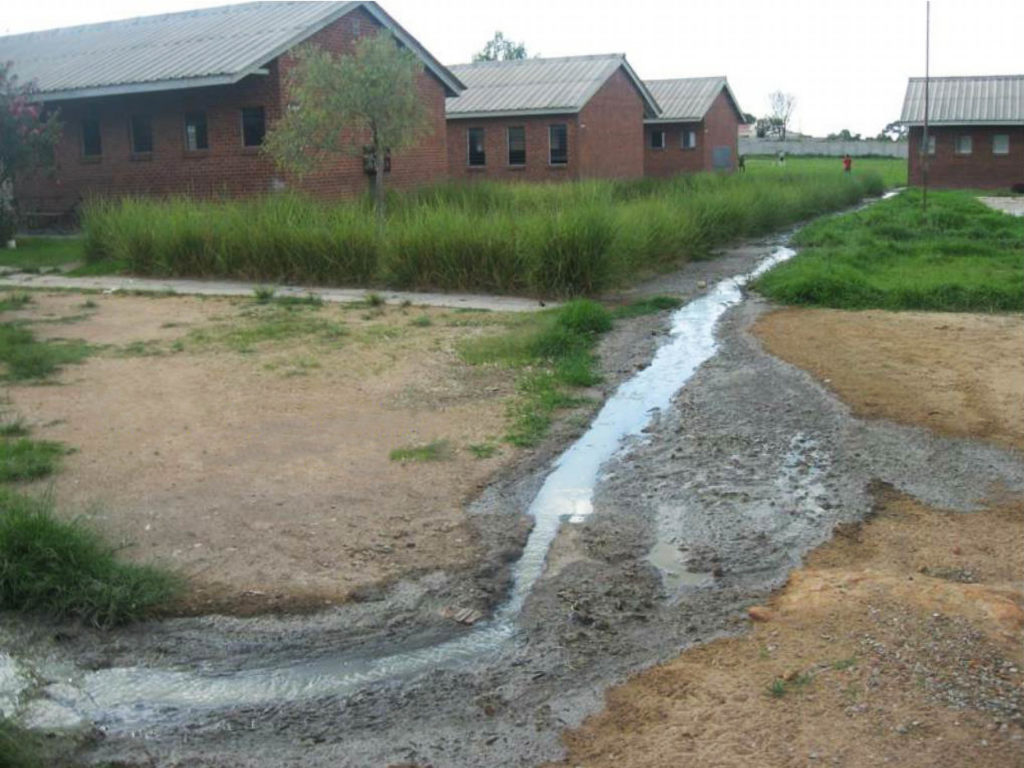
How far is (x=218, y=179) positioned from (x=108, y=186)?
3.46m

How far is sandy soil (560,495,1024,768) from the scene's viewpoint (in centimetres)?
382

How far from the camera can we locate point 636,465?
25.6 ft

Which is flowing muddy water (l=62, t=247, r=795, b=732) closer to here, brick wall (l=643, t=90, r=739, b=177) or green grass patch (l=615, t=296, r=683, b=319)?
green grass patch (l=615, t=296, r=683, b=319)

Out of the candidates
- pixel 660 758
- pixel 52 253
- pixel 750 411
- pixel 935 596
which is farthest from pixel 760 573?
pixel 52 253

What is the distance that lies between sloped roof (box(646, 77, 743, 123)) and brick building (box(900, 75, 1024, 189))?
7.86 m

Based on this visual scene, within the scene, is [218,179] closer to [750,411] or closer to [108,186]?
[108,186]

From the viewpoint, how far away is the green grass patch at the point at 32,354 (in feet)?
34.0

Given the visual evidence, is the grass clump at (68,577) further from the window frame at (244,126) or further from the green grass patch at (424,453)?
the window frame at (244,126)

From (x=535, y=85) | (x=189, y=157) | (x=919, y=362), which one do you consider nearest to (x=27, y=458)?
(x=919, y=362)

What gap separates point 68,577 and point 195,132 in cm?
2220

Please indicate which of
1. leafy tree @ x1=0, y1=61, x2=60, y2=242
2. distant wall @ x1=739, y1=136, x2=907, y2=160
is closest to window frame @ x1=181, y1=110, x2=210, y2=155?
leafy tree @ x1=0, y1=61, x2=60, y2=242

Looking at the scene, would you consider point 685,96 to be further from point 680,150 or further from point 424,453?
point 424,453

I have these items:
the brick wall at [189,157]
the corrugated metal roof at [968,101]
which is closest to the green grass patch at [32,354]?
the brick wall at [189,157]

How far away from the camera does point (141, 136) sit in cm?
2703
